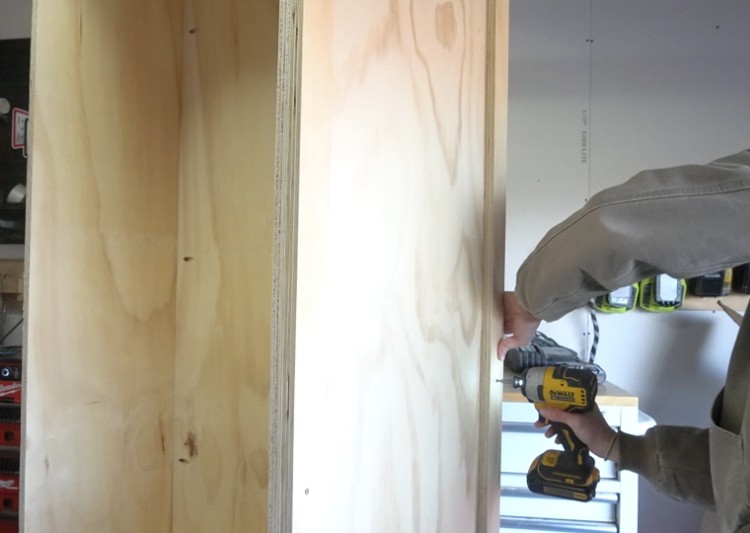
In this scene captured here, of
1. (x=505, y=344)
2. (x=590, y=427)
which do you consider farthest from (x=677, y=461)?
(x=505, y=344)

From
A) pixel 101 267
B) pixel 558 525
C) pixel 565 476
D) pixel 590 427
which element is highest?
pixel 101 267

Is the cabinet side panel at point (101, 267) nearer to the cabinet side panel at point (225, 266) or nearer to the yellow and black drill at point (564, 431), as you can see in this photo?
the cabinet side panel at point (225, 266)

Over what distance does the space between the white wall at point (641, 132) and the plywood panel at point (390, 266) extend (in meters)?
1.24

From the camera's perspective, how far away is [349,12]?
499 mm

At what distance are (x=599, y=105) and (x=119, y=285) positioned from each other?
5.68 ft

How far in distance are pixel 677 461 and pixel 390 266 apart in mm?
704

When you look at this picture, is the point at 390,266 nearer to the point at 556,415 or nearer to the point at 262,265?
the point at 262,265

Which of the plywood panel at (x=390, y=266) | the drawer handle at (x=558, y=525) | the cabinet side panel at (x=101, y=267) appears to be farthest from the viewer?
the drawer handle at (x=558, y=525)

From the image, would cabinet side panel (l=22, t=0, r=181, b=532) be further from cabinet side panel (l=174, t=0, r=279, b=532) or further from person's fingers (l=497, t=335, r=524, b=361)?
person's fingers (l=497, t=335, r=524, b=361)

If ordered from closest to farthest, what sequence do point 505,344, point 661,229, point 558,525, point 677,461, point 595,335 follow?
1. point 661,229
2. point 505,344
3. point 677,461
4. point 558,525
5. point 595,335

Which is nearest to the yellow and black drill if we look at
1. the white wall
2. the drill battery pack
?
the drill battery pack

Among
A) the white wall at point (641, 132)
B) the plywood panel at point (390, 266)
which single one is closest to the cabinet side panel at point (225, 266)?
the plywood panel at point (390, 266)

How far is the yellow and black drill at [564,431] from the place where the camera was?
2.95 feet

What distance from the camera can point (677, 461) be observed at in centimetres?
89
